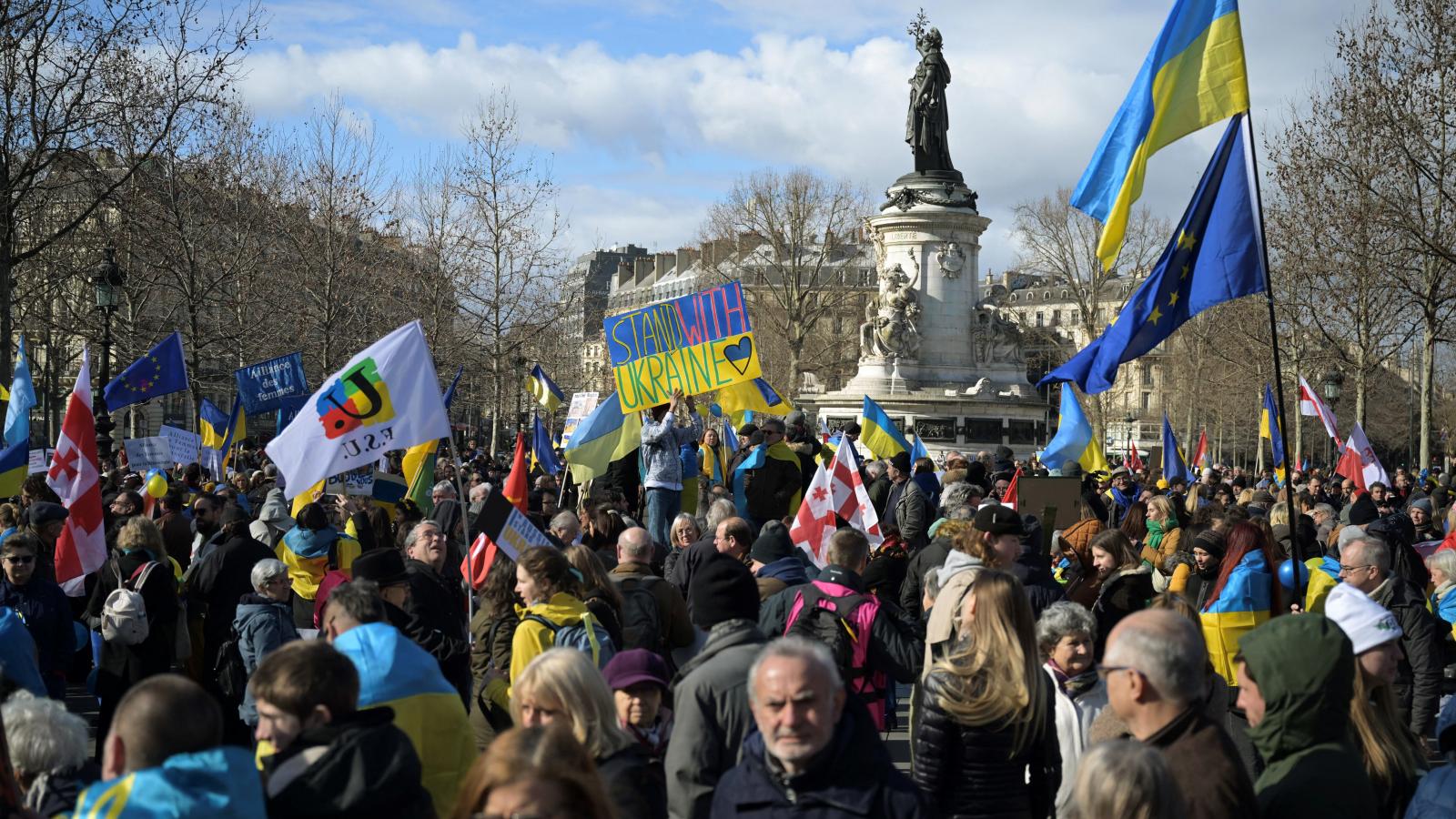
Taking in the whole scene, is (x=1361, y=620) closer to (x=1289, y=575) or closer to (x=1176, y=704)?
(x=1176, y=704)

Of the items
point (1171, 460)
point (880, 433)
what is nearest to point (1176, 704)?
point (880, 433)

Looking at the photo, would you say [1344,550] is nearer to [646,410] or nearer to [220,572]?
[220,572]

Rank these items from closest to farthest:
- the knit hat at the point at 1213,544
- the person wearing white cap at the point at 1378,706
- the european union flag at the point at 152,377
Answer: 1. the person wearing white cap at the point at 1378,706
2. the knit hat at the point at 1213,544
3. the european union flag at the point at 152,377

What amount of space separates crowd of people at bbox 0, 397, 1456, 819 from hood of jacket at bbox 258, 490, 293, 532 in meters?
1.66

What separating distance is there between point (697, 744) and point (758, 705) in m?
0.99

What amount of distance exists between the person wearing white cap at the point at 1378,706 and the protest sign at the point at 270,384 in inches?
644

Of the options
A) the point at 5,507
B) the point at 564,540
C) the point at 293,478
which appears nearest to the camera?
the point at 293,478

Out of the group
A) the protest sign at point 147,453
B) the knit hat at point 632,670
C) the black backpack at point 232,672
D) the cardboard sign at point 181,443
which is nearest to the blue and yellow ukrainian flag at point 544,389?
the cardboard sign at point 181,443

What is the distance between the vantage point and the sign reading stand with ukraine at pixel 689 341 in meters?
14.6

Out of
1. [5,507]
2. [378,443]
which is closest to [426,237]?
[5,507]

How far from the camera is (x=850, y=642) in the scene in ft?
21.5

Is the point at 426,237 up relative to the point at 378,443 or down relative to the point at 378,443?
up

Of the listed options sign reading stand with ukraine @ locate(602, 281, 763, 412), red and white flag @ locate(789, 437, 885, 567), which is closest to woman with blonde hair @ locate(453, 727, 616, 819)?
red and white flag @ locate(789, 437, 885, 567)

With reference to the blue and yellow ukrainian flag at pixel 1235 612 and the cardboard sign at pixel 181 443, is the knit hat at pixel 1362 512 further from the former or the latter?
the cardboard sign at pixel 181 443
